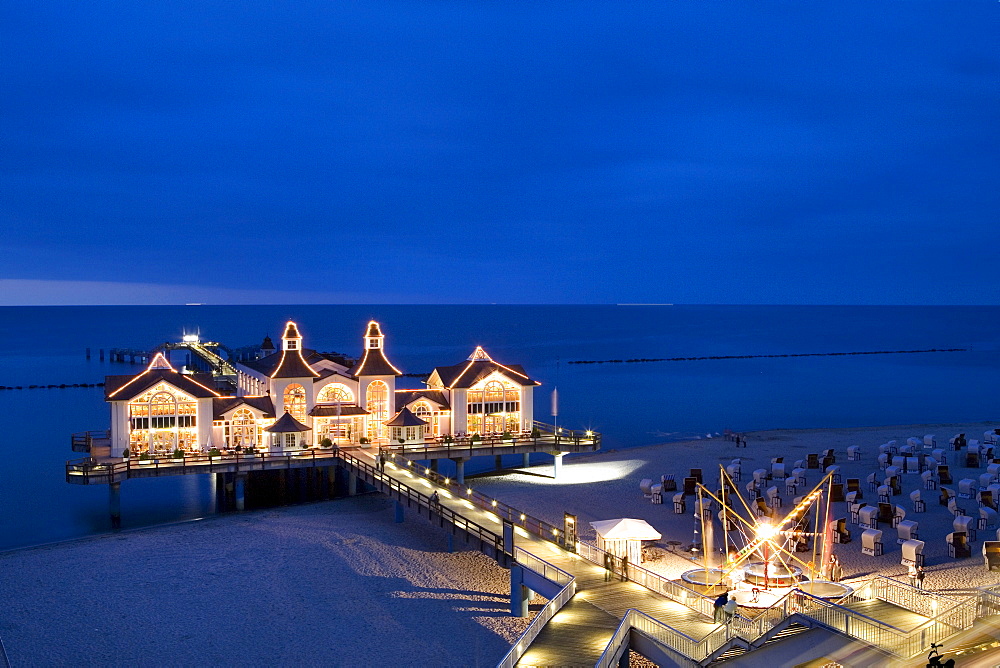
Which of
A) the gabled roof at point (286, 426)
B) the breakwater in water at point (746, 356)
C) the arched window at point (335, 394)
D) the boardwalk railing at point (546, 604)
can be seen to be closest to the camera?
the boardwalk railing at point (546, 604)

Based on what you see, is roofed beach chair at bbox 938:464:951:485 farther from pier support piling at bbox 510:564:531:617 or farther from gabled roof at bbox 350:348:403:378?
gabled roof at bbox 350:348:403:378

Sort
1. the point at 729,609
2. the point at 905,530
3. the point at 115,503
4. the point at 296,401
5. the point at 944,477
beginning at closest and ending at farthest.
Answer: the point at 729,609
the point at 905,530
the point at 944,477
the point at 115,503
the point at 296,401

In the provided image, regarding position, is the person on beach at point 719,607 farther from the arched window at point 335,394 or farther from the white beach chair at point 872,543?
the arched window at point 335,394

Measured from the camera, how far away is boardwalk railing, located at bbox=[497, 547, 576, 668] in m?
17.1

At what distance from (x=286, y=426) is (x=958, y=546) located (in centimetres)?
2698

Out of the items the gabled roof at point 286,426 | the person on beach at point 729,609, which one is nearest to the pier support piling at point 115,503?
the gabled roof at point 286,426

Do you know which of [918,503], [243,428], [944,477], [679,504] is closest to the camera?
[918,503]

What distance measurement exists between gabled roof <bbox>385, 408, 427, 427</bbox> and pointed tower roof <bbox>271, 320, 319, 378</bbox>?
4.30m

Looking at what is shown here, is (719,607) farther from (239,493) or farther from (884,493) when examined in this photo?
(239,493)

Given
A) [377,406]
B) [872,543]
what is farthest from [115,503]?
[872,543]

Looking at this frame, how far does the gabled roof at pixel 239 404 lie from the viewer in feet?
131

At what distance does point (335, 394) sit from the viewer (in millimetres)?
42344

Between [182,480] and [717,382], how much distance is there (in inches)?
2656

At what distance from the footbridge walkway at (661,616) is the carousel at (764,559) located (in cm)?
121
